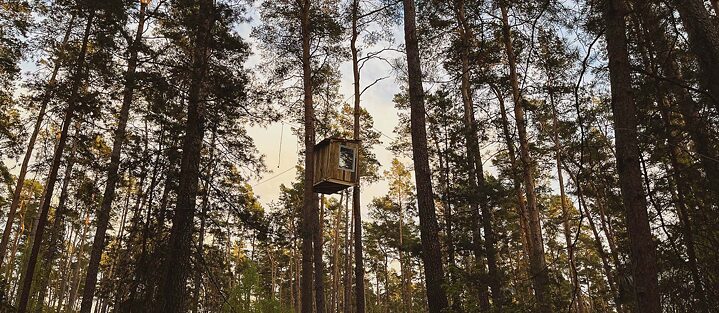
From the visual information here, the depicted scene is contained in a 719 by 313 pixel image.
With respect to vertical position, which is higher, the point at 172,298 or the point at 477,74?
the point at 477,74

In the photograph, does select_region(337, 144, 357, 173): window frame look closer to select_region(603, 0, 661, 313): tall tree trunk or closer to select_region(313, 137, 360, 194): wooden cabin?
select_region(313, 137, 360, 194): wooden cabin

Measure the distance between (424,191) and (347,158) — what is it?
397cm

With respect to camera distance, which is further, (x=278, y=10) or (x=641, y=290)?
(x=278, y=10)

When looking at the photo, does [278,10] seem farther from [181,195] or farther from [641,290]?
[641,290]

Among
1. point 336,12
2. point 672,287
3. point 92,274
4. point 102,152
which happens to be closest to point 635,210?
point 672,287

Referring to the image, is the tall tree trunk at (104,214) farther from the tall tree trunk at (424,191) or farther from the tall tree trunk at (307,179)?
the tall tree trunk at (424,191)

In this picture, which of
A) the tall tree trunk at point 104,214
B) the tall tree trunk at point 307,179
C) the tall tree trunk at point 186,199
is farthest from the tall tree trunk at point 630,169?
the tall tree trunk at point 104,214

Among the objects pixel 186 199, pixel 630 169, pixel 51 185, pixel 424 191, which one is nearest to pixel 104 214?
pixel 51 185

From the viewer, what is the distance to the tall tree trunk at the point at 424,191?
6227 mm

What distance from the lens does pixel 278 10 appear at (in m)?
12.9

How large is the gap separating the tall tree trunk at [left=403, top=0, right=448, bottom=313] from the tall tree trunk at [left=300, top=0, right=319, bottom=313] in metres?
4.59

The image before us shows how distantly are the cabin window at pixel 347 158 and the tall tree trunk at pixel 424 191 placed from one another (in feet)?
11.0

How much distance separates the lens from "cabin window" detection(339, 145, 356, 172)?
10359 mm

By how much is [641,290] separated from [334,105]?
1347 centimetres
